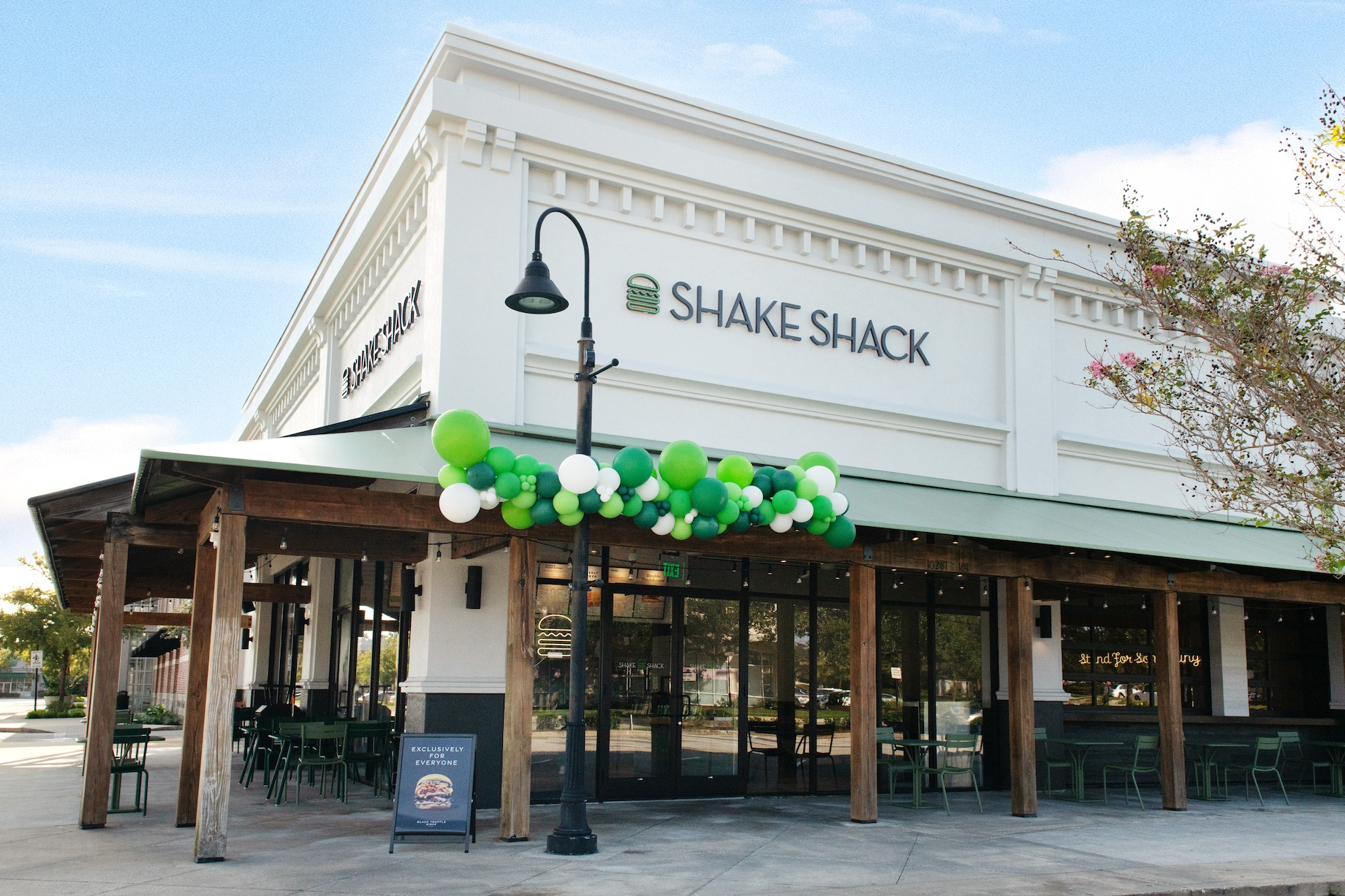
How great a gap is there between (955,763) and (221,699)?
9584 mm

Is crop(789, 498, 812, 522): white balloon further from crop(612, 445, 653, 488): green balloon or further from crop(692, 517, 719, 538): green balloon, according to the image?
crop(612, 445, 653, 488): green balloon

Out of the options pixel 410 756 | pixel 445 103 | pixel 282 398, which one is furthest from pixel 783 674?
pixel 282 398

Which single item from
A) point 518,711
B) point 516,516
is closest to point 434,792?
point 518,711

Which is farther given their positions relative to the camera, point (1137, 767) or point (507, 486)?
point (1137, 767)

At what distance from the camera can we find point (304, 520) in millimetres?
8797

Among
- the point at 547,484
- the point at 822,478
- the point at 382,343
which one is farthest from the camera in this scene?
the point at 382,343

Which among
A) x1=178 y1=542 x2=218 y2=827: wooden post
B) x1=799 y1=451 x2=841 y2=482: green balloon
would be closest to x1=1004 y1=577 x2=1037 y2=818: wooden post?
x1=799 y1=451 x2=841 y2=482: green balloon

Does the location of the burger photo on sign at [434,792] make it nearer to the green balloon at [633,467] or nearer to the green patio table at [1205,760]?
the green balloon at [633,467]

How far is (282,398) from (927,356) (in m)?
13.1

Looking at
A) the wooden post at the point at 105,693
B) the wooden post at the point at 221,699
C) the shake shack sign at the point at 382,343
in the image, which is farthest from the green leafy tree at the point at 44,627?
the wooden post at the point at 221,699

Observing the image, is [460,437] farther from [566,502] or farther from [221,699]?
[221,699]

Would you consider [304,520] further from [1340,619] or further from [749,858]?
[1340,619]

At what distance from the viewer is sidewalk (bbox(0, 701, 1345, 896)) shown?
791cm

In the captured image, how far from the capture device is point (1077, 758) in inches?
549
